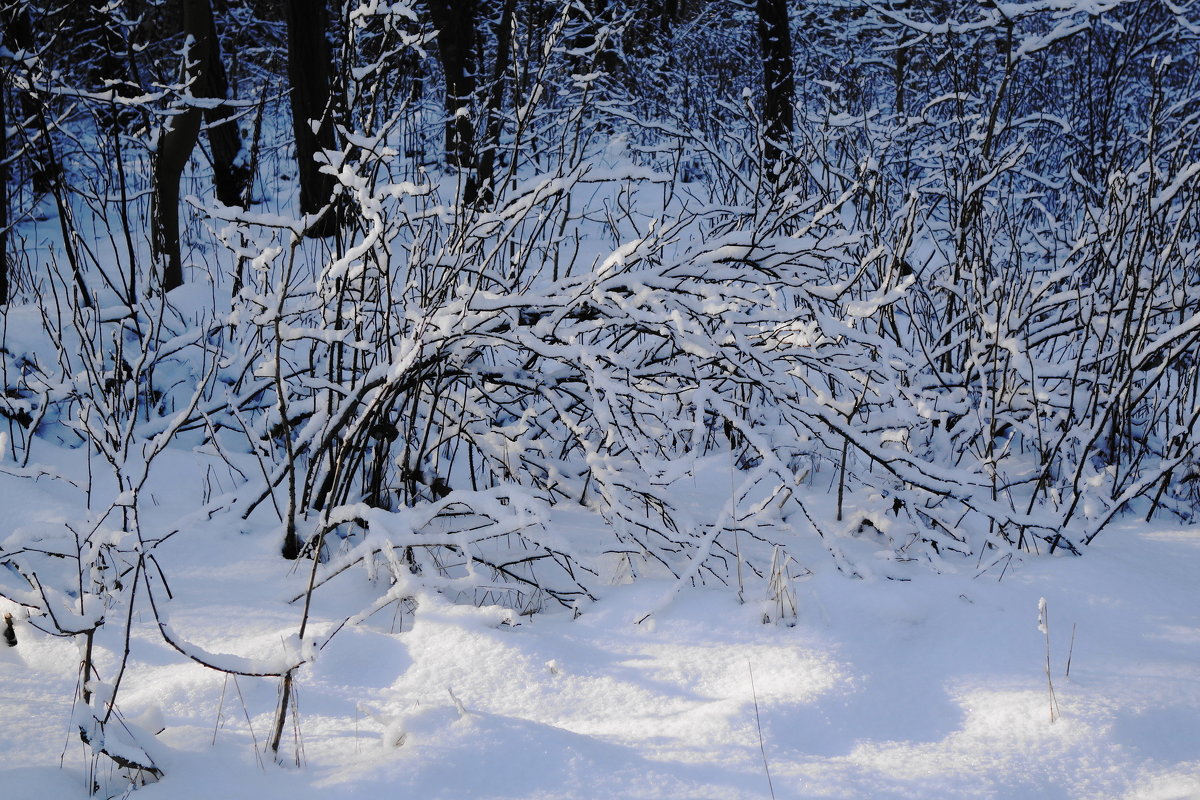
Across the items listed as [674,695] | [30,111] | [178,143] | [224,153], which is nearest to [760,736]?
[674,695]

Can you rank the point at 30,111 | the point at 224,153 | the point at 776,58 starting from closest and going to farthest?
the point at 224,153
the point at 30,111
the point at 776,58

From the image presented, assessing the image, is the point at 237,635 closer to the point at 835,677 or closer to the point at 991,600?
the point at 835,677

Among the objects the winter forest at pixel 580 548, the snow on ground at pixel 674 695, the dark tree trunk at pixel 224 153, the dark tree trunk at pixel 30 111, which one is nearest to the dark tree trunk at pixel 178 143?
the dark tree trunk at pixel 30 111

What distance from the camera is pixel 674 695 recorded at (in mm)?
1918

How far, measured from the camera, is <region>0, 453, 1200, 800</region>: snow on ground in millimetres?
1621

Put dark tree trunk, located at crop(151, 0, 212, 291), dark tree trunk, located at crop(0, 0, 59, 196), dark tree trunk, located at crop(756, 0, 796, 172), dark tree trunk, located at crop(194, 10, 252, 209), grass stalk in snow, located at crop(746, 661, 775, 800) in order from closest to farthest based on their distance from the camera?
1. grass stalk in snow, located at crop(746, 661, 775, 800)
2. dark tree trunk, located at crop(0, 0, 59, 196)
3. dark tree trunk, located at crop(151, 0, 212, 291)
4. dark tree trunk, located at crop(194, 10, 252, 209)
5. dark tree trunk, located at crop(756, 0, 796, 172)

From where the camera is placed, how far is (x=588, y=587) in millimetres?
2410

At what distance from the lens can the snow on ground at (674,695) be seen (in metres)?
1.62

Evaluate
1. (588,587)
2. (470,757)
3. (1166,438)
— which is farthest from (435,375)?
(1166,438)

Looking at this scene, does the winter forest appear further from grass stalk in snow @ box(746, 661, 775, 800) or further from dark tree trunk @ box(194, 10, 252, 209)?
dark tree trunk @ box(194, 10, 252, 209)

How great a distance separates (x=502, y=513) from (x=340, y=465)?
456 mm

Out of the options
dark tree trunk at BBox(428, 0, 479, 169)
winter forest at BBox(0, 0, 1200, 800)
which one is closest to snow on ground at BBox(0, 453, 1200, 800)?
winter forest at BBox(0, 0, 1200, 800)

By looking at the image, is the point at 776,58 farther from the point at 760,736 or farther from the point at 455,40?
the point at 760,736

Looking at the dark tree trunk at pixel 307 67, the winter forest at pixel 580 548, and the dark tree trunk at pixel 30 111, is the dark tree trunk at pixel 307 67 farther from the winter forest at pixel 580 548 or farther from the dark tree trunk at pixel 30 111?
the winter forest at pixel 580 548
